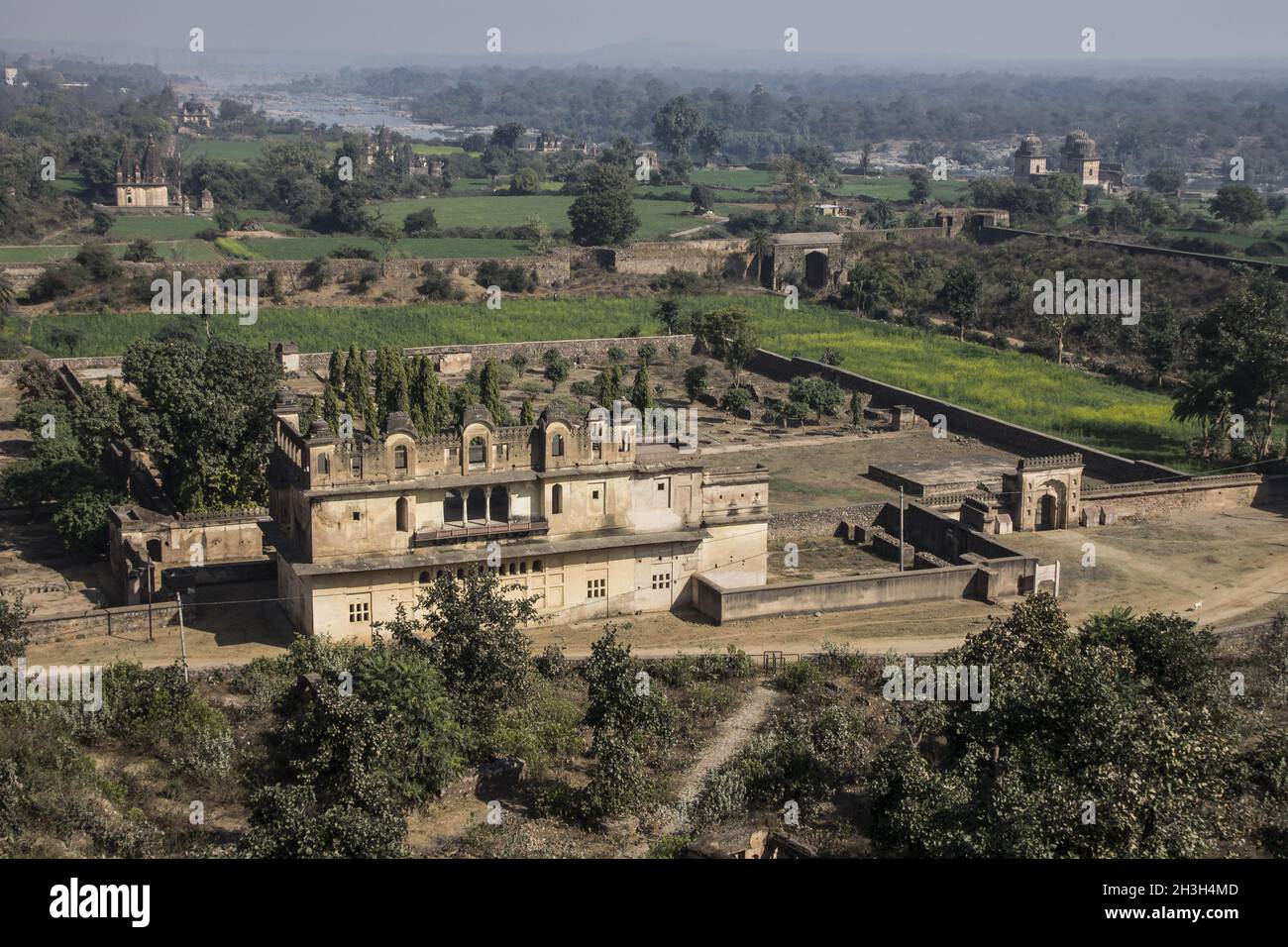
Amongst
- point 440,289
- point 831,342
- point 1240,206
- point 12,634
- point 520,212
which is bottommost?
point 12,634

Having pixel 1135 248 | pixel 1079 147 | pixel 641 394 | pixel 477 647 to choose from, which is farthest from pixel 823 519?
pixel 1079 147

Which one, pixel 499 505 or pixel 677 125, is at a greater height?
pixel 677 125

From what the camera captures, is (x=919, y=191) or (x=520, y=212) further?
(x=919, y=191)

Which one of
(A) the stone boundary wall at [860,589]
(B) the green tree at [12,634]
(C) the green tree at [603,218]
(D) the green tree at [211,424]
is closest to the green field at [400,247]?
(C) the green tree at [603,218]

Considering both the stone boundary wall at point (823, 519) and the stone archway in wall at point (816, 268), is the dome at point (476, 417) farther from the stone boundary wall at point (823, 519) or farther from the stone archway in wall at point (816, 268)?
the stone archway in wall at point (816, 268)

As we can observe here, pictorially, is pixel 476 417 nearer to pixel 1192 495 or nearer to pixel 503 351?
pixel 1192 495

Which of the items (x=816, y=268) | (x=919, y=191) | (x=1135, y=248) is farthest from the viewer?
(x=919, y=191)

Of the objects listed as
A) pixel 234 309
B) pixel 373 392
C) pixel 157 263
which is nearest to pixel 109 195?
pixel 157 263

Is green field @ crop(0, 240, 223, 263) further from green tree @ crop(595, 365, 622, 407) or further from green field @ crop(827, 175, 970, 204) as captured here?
green field @ crop(827, 175, 970, 204)
